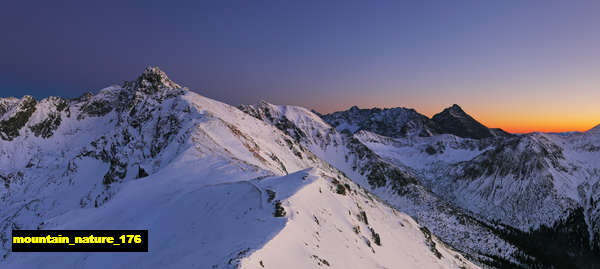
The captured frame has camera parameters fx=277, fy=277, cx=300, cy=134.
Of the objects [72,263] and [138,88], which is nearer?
[72,263]

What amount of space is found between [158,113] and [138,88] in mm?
99356

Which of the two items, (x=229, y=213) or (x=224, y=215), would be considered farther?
(x=229, y=213)

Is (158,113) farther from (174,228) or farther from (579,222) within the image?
(579,222)

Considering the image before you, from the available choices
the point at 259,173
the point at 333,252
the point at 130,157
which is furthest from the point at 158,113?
the point at 333,252

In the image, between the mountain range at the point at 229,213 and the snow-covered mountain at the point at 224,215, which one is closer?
the snow-covered mountain at the point at 224,215

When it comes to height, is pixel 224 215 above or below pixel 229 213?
below

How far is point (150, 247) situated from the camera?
29.6 m

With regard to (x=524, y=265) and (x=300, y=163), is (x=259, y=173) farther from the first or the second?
(x=524, y=265)

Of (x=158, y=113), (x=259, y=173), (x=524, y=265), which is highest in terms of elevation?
(x=158, y=113)

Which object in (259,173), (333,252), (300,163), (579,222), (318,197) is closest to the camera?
(333,252)

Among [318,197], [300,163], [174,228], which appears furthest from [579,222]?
[174,228]

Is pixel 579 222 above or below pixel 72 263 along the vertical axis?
below

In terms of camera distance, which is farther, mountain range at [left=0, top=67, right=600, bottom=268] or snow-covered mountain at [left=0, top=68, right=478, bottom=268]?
mountain range at [left=0, top=67, right=600, bottom=268]

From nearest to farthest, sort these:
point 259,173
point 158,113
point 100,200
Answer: point 259,173 → point 100,200 → point 158,113
